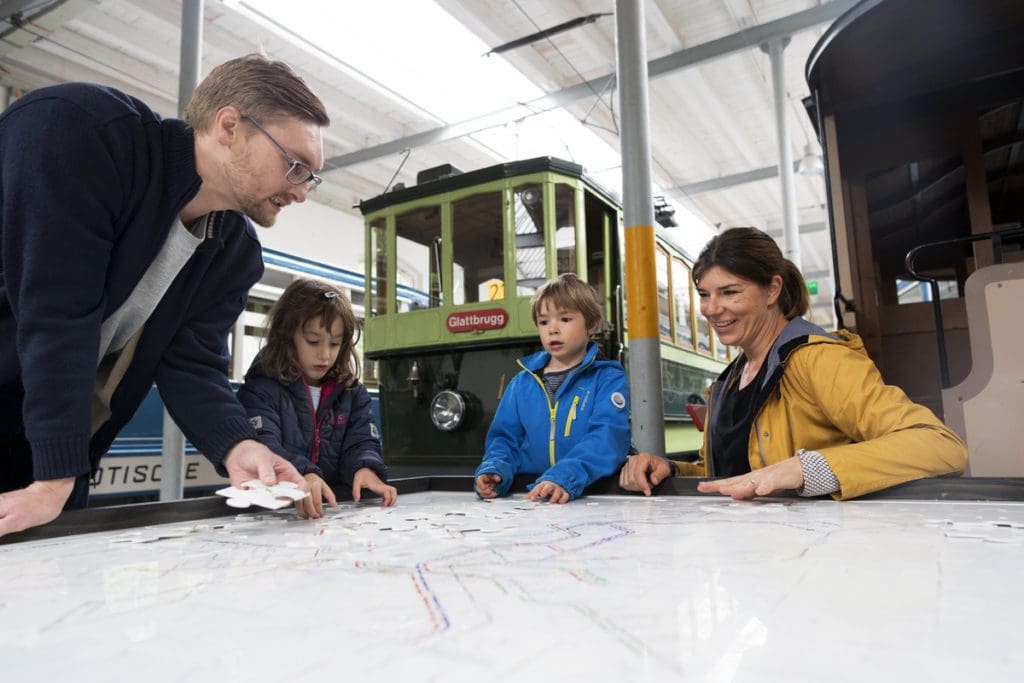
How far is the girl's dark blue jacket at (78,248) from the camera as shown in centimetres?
96

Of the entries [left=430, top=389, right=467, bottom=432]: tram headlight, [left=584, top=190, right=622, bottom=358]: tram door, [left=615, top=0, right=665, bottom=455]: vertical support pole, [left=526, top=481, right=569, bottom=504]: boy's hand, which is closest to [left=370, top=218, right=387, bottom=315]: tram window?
[left=430, top=389, right=467, bottom=432]: tram headlight

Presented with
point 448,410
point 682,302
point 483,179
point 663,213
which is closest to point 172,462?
point 448,410

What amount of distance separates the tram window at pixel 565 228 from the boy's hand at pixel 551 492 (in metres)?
2.13

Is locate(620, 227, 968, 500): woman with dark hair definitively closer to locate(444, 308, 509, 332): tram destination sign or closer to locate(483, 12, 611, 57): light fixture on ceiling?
locate(444, 308, 509, 332): tram destination sign

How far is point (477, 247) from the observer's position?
367 centimetres

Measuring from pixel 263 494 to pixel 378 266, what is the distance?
114 inches

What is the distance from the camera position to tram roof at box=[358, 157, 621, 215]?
11.4 feet

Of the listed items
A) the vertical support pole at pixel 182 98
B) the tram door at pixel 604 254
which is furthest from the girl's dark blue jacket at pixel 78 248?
the tram door at pixel 604 254

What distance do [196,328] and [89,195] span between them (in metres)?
0.42

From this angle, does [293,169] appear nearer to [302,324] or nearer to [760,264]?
[302,324]

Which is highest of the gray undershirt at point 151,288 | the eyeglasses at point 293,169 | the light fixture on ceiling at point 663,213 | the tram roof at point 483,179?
the light fixture on ceiling at point 663,213

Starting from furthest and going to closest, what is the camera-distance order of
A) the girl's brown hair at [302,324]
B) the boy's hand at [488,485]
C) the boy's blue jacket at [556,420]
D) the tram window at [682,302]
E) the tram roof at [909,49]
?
the tram window at [682,302], the tram roof at [909,49], the girl's brown hair at [302,324], the boy's blue jacket at [556,420], the boy's hand at [488,485]

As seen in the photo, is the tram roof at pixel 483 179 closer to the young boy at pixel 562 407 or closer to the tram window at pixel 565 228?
the tram window at pixel 565 228

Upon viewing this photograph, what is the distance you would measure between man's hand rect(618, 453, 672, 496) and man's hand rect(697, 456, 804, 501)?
0.69 ft
